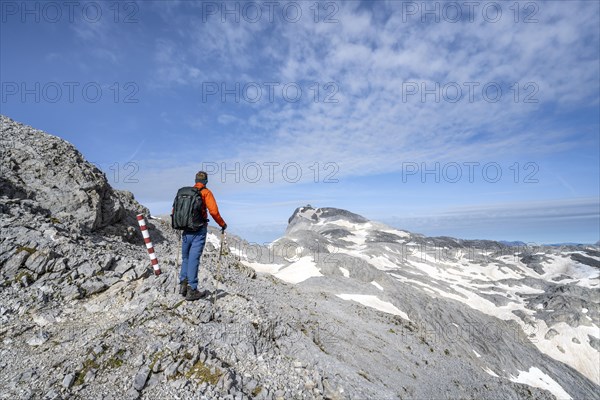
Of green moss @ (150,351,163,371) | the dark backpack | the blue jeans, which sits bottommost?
green moss @ (150,351,163,371)

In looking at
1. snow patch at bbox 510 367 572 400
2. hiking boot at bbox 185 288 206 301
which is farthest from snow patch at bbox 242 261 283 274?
hiking boot at bbox 185 288 206 301

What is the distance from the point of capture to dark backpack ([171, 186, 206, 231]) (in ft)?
40.2

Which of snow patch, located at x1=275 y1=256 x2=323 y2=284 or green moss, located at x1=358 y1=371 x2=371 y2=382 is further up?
green moss, located at x1=358 y1=371 x2=371 y2=382

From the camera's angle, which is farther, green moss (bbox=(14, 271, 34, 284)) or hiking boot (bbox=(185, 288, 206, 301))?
hiking boot (bbox=(185, 288, 206, 301))

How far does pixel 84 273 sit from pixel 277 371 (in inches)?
358

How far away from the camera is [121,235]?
2244 centimetres

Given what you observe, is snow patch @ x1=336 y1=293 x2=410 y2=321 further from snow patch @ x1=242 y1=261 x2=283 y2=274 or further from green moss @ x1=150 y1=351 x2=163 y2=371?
green moss @ x1=150 y1=351 x2=163 y2=371

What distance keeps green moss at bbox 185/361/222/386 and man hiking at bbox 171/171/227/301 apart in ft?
10.9

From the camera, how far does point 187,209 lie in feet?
40.1

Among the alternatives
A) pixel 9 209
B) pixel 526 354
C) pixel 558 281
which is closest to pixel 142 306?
pixel 9 209

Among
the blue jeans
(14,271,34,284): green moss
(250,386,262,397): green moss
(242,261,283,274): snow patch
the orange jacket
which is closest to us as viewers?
(250,386,262,397): green moss

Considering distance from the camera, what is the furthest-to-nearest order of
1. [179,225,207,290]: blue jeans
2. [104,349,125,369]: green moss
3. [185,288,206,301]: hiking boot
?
[185,288,206,301]: hiking boot, [179,225,207,290]: blue jeans, [104,349,125,369]: green moss

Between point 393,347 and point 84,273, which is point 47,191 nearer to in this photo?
point 84,273

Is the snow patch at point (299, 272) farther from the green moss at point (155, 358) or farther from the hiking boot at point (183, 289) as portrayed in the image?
the green moss at point (155, 358)
